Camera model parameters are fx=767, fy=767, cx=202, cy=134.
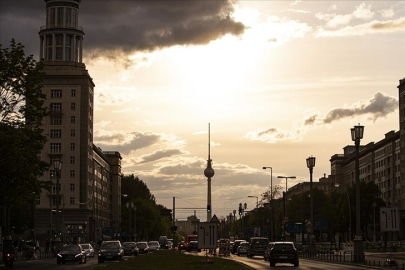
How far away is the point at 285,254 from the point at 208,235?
486 inches

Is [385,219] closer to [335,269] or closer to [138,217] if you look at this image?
[335,269]

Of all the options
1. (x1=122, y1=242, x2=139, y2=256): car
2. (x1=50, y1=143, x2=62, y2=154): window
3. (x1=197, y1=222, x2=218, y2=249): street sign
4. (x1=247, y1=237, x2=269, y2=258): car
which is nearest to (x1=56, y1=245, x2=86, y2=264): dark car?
(x1=197, y1=222, x2=218, y2=249): street sign

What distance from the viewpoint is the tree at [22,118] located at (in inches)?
1922

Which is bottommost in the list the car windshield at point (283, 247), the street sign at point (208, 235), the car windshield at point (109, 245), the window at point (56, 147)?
the car windshield at point (109, 245)

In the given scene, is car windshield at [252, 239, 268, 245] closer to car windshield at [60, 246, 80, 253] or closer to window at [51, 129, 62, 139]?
car windshield at [60, 246, 80, 253]

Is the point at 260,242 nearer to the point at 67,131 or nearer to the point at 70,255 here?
the point at 70,255

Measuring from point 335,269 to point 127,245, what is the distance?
40.8 m

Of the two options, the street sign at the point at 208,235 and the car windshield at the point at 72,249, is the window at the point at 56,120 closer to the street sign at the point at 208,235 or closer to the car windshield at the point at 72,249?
the car windshield at the point at 72,249

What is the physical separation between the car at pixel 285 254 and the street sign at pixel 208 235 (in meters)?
11.8

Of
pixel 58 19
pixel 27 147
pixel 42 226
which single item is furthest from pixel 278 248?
pixel 58 19

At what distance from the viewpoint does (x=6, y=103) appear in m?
50.3

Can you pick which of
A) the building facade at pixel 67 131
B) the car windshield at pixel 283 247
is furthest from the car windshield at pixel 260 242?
the building facade at pixel 67 131

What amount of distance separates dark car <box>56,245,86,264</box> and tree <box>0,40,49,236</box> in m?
7.39

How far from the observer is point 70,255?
2274 inches
